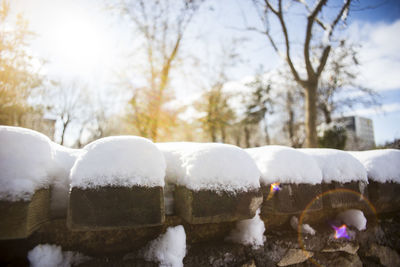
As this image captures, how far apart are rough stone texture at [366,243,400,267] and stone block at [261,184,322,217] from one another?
77 centimetres

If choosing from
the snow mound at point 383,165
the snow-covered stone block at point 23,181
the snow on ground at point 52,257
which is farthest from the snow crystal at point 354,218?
the snow-covered stone block at point 23,181

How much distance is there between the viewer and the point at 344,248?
1.25 metres

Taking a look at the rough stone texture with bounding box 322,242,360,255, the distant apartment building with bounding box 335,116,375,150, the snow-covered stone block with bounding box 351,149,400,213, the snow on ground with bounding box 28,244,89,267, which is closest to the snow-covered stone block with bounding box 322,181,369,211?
the snow-covered stone block with bounding box 351,149,400,213

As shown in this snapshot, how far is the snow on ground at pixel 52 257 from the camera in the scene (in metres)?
0.77

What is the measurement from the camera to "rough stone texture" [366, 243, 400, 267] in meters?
1.37

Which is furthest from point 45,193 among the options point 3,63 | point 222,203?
point 3,63

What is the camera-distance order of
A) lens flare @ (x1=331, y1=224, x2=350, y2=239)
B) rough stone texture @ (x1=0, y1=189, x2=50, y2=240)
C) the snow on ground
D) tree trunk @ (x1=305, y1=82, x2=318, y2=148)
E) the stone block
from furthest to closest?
tree trunk @ (x1=305, y1=82, x2=318, y2=148) → lens flare @ (x1=331, y1=224, x2=350, y2=239) → the stone block → the snow on ground → rough stone texture @ (x1=0, y1=189, x2=50, y2=240)

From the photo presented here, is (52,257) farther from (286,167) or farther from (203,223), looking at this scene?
(286,167)

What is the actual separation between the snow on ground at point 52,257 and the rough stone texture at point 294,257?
3.30 ft

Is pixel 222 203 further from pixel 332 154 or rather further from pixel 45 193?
pixel 332 154

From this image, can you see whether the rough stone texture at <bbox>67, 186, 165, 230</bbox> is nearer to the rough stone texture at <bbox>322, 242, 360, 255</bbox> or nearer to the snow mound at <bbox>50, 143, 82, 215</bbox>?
the snow mound at <bbox>50, 143, 82, 215</bbox>

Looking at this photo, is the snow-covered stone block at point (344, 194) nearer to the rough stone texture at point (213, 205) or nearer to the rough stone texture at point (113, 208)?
the rough stone texture at point (213, 205)

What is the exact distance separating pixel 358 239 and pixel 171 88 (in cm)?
943

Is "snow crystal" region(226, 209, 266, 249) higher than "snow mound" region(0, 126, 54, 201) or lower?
lower
